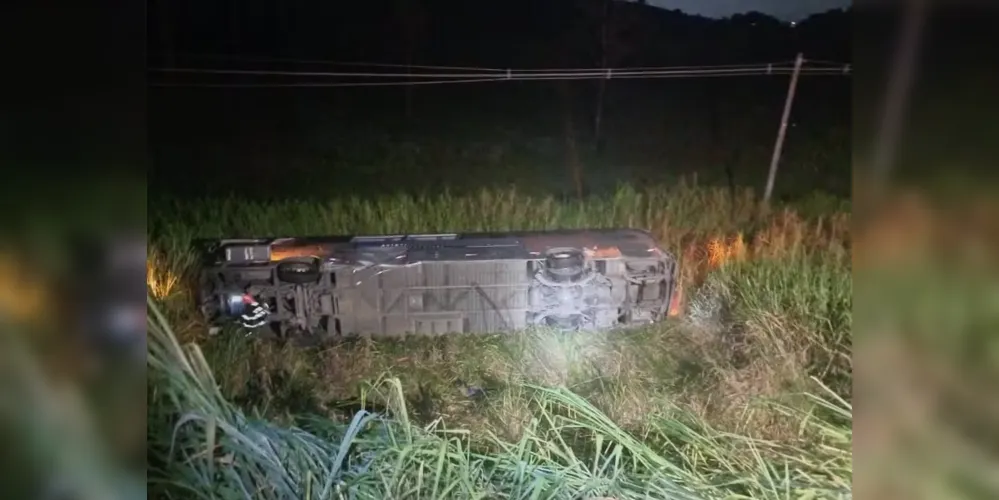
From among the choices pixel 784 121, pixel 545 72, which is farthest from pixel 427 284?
pixel 784 121

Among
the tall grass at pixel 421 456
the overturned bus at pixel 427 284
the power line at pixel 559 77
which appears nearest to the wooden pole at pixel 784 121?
the power line at pixel 559 77

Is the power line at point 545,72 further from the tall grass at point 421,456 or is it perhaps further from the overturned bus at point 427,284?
the tall grass at point 421,456

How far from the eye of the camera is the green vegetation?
1.38 m

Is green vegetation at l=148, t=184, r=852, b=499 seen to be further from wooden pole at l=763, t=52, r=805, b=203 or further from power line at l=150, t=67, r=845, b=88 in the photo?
power line at l=150, t=67, r=845, b=88

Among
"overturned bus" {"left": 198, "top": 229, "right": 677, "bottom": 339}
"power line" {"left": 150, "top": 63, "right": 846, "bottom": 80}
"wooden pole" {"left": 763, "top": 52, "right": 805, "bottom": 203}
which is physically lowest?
"overturned bus" {"left": 198, "top": 229, "right": 677, "bottom": 339}

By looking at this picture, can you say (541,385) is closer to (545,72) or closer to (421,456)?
(421,456)

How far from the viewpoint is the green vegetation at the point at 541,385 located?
54.5 inches

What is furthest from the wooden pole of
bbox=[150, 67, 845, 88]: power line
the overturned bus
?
the overturned bus

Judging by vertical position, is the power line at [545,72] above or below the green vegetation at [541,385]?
above

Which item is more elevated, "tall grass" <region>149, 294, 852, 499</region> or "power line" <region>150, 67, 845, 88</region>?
"power line" <region>150, 67, 845, 88</region>

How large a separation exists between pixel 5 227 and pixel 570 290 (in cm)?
91

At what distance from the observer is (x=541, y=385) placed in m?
1.40

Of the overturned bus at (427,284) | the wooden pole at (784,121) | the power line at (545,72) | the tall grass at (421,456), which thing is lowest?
the tall grass at (421,456)

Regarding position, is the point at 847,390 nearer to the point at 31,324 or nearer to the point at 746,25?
the point at 746,25
